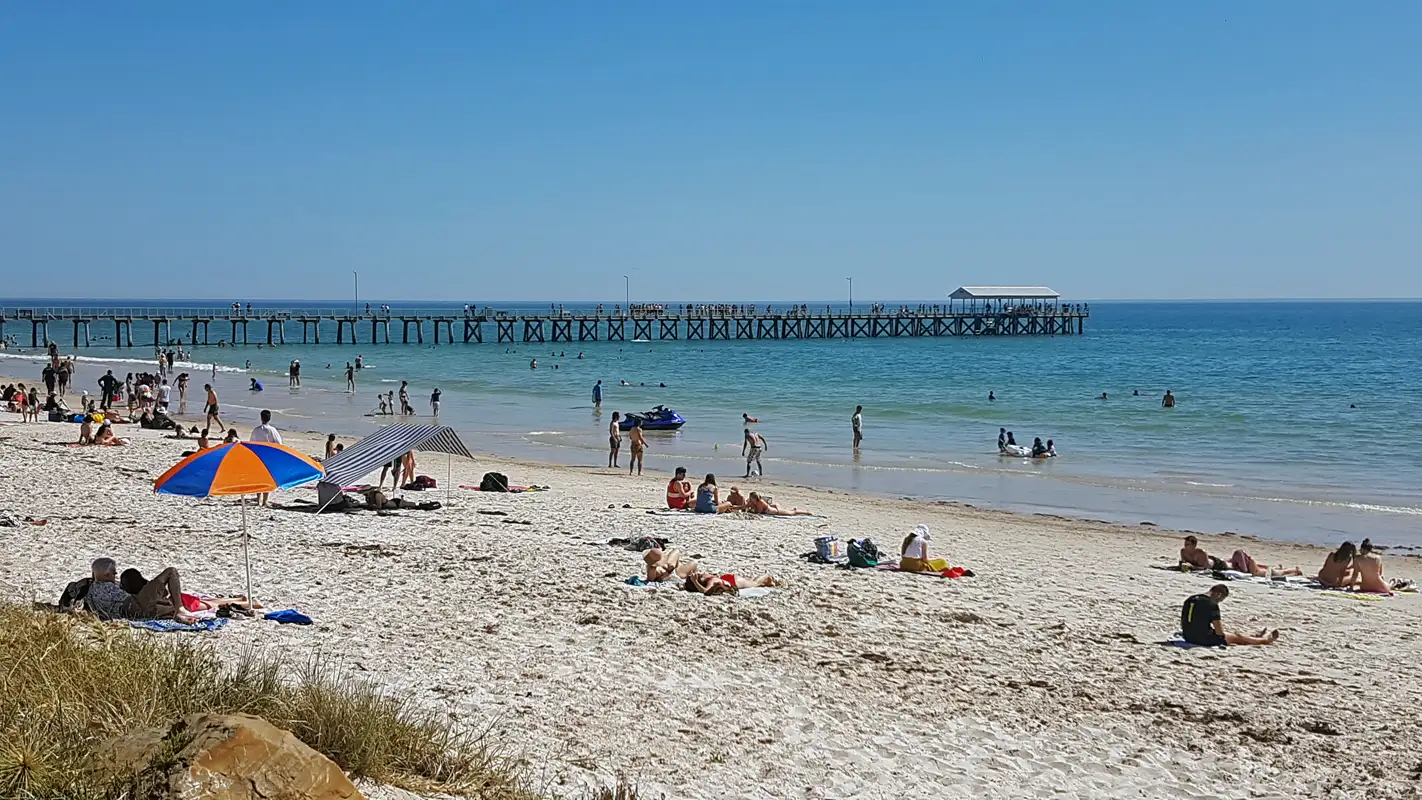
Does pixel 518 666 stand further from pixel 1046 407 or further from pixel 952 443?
pixel 1046 407

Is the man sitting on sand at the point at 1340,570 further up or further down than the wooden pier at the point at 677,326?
further down

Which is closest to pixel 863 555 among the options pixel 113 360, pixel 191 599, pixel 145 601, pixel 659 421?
pixel 191 599

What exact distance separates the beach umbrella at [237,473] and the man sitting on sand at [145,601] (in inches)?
20.9

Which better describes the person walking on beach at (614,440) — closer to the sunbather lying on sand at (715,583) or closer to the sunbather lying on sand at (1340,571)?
the sunbather lying on sand at (715,583)

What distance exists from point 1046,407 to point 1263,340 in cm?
6667

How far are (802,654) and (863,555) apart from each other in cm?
360

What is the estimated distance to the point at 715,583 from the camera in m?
11.0

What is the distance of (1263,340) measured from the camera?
97750 mm

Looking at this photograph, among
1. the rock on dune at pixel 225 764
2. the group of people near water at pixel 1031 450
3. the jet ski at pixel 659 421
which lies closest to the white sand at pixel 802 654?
the rock on dune at pixel 225 764

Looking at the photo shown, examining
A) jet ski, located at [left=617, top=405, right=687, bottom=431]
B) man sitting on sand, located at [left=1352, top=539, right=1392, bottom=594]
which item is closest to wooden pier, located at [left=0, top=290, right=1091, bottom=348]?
jet ski, located at [left=617, top=405, right=687, bottom=431]

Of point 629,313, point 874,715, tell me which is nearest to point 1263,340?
point 629,313

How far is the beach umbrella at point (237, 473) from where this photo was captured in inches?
362

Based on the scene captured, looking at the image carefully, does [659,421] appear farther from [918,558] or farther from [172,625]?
[172,625]

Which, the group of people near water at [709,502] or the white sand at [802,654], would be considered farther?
the group of people near water at [709,502]
